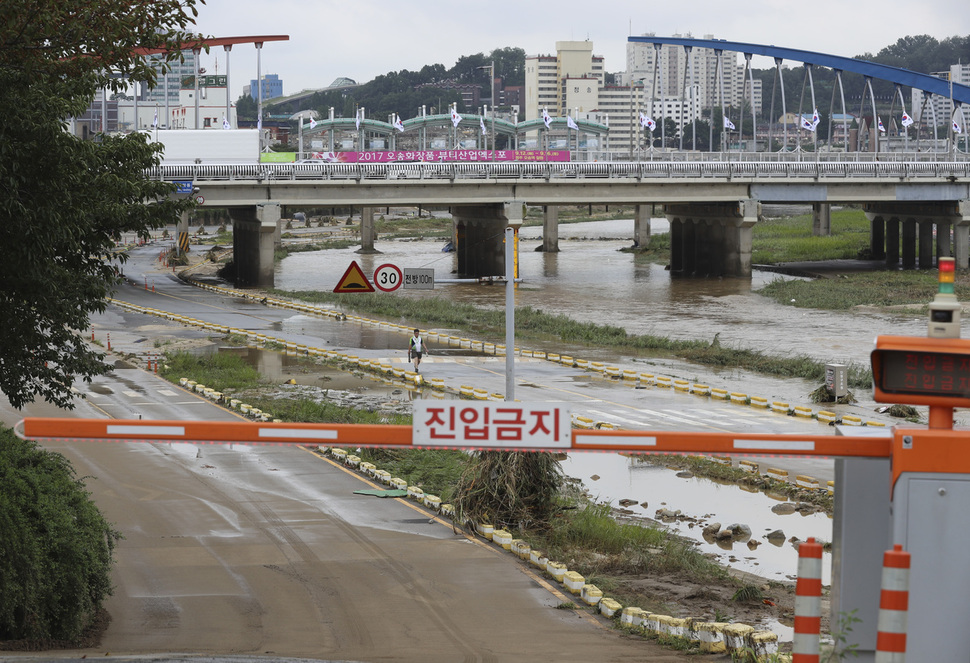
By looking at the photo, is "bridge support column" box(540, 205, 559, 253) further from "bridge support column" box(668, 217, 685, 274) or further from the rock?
the rock

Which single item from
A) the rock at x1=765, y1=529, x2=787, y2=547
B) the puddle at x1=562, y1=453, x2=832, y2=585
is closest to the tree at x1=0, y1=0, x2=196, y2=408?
the puddle at x1=562, y1=453, x2=832, y2=585

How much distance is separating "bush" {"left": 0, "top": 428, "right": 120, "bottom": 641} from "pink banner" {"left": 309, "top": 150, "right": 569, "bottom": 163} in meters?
64.7

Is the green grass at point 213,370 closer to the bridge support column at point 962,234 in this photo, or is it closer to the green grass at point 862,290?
the green grass at point 862,290

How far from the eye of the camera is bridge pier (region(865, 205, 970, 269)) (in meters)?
78.3

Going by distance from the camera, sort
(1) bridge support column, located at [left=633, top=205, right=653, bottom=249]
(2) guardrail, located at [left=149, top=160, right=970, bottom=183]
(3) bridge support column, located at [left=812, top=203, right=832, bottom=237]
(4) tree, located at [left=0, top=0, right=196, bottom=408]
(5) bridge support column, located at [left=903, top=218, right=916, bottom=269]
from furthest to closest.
Result: (3) bridge support column, located at [left=812, top=203, right=832, bottom=237] < (1) bridge support column, located at [left=633, top=205, right=653, bottom=249] < (5) bridge support column, located at [left=903, top=218, right=916, bottom=269] < (2) guardrail, located at [left=149, top=160, right=970, bottom=183] < (4) tree, located at [left=0, top=0, right=196, bottom=408]

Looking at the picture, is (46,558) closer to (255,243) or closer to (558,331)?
(558,331)

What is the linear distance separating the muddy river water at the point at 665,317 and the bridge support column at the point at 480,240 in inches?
85.0

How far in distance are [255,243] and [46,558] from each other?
205 feet

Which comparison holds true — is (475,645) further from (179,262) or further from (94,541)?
(179,262)

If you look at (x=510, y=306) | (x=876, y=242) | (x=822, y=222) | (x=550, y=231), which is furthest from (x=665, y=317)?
(x=822, y=222)

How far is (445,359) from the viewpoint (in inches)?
1578

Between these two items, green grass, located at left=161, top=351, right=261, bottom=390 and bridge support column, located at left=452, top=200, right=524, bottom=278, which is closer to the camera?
green grass, located at left=161, top=351, right=261, bottom=390

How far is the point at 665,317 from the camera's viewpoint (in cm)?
5644

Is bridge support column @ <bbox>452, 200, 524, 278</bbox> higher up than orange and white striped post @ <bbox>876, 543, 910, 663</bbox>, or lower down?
higher up
